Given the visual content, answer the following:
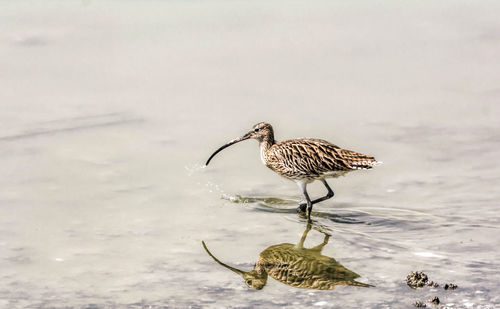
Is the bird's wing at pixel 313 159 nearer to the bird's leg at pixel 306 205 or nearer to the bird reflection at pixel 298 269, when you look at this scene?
the bird's leg at pixel 306 205

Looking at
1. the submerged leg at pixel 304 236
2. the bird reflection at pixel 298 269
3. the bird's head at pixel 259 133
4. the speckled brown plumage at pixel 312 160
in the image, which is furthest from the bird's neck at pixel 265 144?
the bird reflection at pixel 298 269

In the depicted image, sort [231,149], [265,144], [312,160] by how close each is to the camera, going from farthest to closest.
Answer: [231,149]
[265,144]
[312,160]

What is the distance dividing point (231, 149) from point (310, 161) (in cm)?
276

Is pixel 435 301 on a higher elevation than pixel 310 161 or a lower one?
lower

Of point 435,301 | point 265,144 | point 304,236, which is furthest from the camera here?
point 265,144

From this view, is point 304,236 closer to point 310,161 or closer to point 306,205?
point 306,205

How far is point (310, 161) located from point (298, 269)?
2.39 metres

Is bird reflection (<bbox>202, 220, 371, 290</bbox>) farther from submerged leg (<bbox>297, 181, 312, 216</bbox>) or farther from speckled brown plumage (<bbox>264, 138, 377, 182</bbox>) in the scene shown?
speckled brown plumage (<bbox>264, 138, 377, 182</bbox>)

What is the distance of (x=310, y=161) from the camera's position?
13.1 meters

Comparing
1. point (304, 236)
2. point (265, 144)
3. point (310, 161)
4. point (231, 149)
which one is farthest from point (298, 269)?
point (231, 149)

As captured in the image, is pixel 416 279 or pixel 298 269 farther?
pixel 298 269

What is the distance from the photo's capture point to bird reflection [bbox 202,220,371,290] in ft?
34.4

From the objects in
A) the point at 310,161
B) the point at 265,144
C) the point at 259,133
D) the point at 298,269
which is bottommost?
the point at 298,269

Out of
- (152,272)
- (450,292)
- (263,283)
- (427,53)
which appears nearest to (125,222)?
(152,272)
